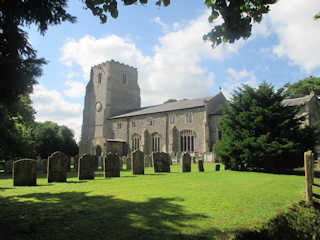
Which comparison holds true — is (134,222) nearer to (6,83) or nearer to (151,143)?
(6,83)

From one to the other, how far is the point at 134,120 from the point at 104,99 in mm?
10552

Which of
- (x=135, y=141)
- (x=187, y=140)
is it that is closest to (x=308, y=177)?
(x=187, y=140)

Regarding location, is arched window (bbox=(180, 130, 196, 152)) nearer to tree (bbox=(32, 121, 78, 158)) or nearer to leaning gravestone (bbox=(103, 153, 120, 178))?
tree (bbox=(32, 121, 78, 158))

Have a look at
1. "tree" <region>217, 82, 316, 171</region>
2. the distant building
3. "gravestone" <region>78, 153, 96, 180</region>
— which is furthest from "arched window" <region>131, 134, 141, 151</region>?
"gravestone" <region>78, 153, 96, 180</region>

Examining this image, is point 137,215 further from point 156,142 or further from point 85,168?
point 156,142

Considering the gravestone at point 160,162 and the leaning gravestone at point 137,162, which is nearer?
the leaning gravestone at point 137,162

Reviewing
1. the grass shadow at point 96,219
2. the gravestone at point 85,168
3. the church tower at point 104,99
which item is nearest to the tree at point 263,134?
the gravestone at point 85,168

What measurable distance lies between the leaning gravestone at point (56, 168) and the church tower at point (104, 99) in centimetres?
3362

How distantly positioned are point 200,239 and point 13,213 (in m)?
3.69

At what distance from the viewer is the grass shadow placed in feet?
11.0

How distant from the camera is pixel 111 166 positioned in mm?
11766

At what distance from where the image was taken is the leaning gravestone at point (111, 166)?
1159cm

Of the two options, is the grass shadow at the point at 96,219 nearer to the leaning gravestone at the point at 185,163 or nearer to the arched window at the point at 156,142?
the leaning gravestone at the point at 185,163

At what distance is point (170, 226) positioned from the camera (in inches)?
146
